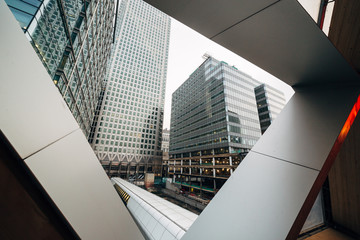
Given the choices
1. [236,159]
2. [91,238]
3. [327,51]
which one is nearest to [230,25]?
[327,51]

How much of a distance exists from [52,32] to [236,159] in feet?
128

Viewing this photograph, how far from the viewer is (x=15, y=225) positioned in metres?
0.80

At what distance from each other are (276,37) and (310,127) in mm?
1534

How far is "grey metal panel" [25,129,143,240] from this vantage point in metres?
0.91

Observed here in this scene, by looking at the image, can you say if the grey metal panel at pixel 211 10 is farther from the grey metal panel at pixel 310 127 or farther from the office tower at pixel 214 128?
the office tower at pixel 214 128

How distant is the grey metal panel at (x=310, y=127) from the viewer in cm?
205

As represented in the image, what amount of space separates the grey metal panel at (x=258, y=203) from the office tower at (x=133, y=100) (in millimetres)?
65182

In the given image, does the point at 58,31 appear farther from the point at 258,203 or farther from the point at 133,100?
the point at 133,100

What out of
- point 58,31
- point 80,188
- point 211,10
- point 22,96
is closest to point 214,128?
point 58,31

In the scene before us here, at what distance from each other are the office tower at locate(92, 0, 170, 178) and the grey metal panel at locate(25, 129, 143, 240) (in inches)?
2588

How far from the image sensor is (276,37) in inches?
73.1

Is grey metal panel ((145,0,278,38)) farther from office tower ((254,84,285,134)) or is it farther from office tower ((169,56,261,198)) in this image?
office tower ((254,84,285,134))

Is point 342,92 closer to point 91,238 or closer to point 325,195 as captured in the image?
point 91,238

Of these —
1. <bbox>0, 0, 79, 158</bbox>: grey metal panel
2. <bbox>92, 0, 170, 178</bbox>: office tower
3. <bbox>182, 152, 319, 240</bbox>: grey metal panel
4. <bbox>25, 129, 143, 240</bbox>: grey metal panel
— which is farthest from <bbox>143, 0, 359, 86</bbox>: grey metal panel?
<bbox>92, 0, 170, 178</bbox>: office tower
